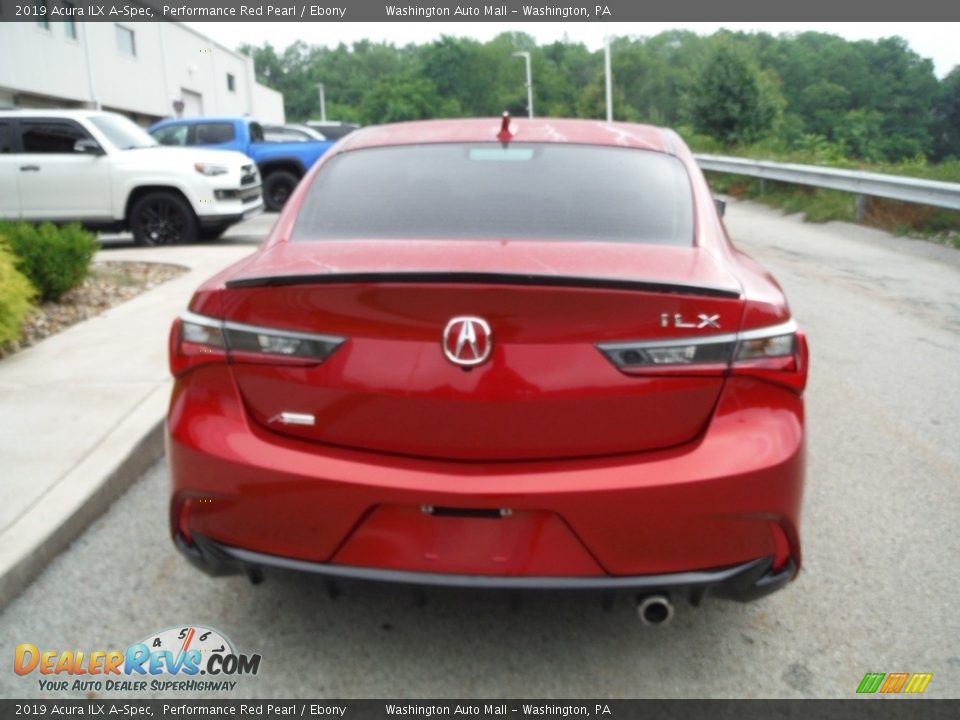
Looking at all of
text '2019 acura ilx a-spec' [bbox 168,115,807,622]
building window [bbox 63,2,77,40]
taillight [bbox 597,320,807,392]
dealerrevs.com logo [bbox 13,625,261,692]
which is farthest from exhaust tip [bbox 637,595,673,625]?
building window [bbox 63,2,77,40]

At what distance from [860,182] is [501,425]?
13.5 meters

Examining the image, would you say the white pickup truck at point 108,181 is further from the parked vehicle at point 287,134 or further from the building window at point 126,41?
the building window at point 126,41

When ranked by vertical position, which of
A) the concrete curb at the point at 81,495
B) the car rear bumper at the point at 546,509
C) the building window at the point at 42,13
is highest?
the building window at the point at 42,13

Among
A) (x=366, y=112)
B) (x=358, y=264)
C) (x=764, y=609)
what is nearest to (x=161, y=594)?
(x=358, y=264)

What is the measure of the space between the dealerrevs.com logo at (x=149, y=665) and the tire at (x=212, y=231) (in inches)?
419

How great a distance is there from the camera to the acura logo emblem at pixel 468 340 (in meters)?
2.42

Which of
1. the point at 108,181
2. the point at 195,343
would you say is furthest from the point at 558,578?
the point at 108,181

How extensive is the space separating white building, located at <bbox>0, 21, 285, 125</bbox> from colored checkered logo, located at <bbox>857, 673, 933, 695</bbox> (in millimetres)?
29315

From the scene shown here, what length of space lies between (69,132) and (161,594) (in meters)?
11.2

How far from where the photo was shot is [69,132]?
1282cm

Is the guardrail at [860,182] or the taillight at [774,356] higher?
the taillight at [774,356]

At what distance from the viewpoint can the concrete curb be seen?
338 cm

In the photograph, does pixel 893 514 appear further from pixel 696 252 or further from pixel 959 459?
pixel 696 252

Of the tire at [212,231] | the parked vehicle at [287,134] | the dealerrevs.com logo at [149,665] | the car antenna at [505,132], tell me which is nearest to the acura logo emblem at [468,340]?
the dealerrevs.com logo at [149,665]
